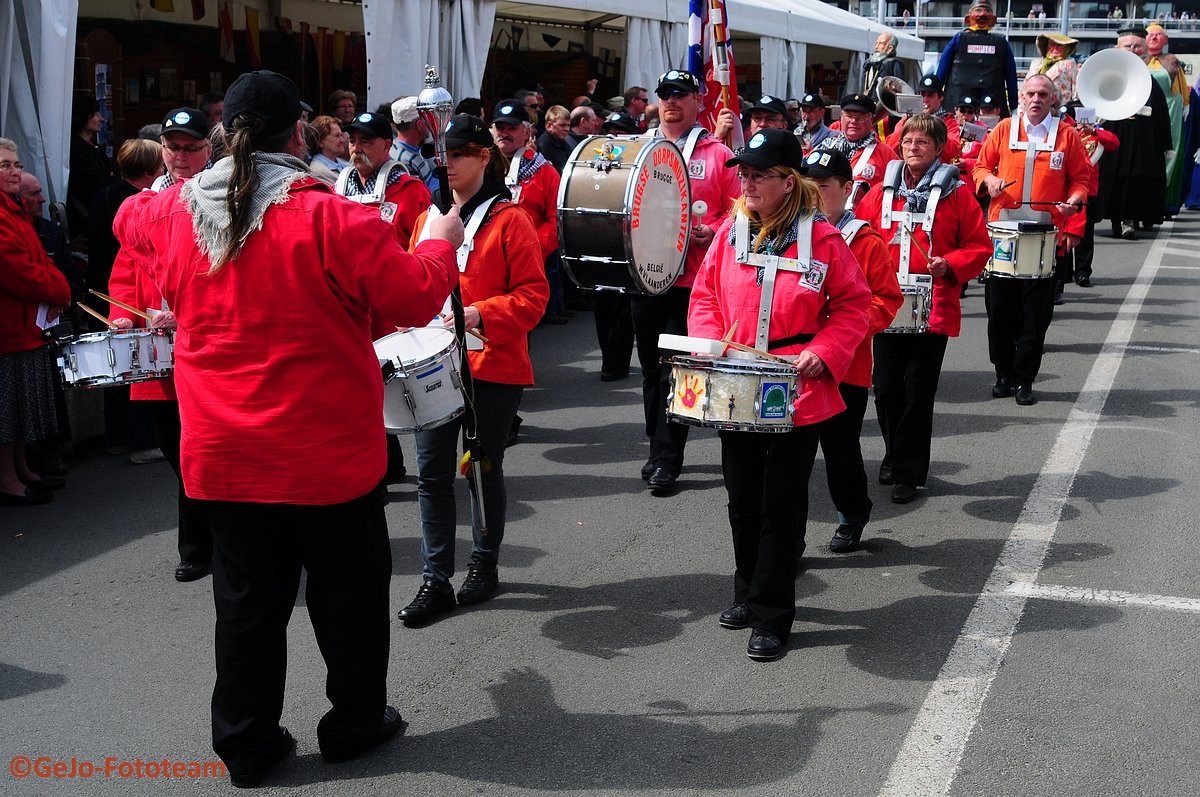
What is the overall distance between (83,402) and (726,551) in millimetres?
4338

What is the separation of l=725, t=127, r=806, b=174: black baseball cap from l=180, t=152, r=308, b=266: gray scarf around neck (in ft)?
5.82

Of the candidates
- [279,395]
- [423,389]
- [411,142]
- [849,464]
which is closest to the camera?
[279,395]

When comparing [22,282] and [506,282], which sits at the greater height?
[506,282]

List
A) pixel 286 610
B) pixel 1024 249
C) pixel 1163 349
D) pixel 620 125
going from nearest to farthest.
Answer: pixel 286 610, pixel 1024 249, pixel 1163 349, pixel 620 125

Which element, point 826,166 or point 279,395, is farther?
point 826,166

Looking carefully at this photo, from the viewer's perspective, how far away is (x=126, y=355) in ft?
17.9

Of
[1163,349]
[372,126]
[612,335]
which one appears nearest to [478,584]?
[372,126]

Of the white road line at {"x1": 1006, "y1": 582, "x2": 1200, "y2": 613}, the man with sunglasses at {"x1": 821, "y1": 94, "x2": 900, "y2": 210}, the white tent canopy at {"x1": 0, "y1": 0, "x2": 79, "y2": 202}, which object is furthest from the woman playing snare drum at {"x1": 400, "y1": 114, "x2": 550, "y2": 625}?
the white tent canopy at {"x1": 0, "y1": 0, "x2": 79, "y2": 202}

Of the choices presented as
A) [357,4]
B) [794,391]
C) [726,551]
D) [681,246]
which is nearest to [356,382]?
[794,391]

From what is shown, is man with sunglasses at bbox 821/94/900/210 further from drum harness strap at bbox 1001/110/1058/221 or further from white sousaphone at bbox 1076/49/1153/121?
white sousaphone at bbox 1076/49/1153/121

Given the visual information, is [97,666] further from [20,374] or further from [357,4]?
[357,4]

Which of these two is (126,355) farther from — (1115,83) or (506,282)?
(1115,83)

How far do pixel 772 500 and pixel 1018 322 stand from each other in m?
5.14

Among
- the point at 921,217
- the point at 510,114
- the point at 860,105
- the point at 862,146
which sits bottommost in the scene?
the point at 921,217
